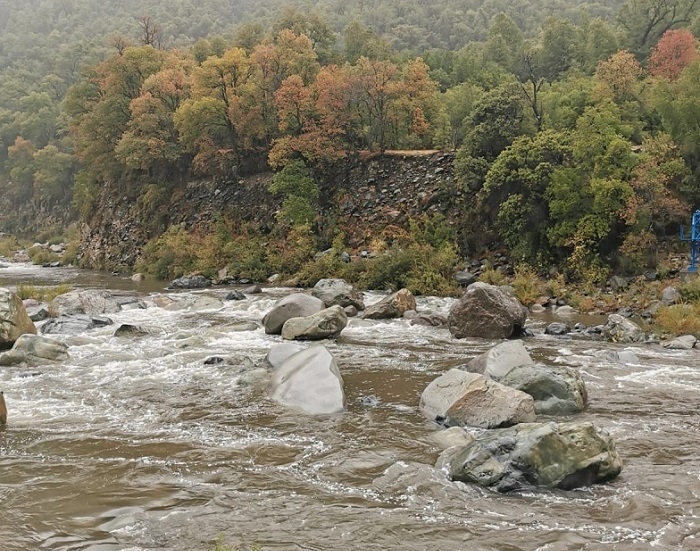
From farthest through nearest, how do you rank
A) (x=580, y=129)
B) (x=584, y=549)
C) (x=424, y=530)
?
(x=580, y=129)
(x=424, y=530)
(x=584, y=549)

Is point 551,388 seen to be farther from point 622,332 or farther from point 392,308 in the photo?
point 392,308

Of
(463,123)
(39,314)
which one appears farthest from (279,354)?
(463,123)

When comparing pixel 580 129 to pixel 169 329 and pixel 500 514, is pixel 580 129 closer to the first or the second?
pixel 169 329

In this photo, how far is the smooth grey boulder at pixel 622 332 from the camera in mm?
17500

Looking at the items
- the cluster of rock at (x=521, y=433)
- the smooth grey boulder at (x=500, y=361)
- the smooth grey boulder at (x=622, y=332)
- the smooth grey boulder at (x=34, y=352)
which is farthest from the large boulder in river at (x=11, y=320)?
the smooth grey boulder at (x=622, y=332)

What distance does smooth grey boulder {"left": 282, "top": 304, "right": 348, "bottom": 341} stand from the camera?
1823 cm

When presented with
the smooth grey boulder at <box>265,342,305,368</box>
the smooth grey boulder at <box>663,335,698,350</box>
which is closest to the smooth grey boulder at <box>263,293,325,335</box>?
the smooth grey boulder at <box>265,342,305,368</box>

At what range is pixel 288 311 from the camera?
1964 centimetres

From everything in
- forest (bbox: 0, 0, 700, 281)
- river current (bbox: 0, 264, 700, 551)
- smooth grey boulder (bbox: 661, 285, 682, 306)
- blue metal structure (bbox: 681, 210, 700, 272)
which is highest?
forest (bbox: 0, 0, 700, 281)

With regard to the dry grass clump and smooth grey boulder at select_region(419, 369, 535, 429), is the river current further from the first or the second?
the dry grass clump

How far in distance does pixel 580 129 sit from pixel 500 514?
931 inches

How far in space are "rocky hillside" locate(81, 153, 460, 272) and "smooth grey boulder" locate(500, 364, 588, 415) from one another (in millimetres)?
21088

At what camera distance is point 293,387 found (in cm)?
1217

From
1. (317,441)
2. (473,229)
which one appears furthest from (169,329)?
(473,229)
